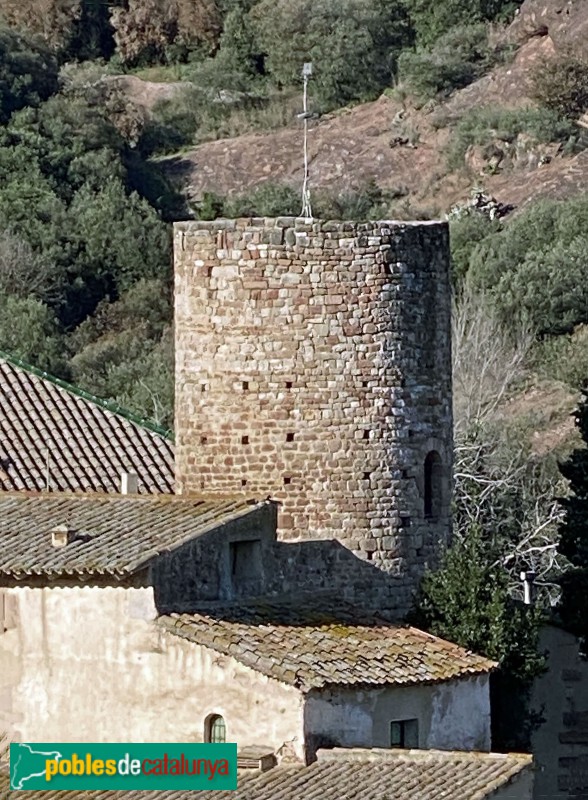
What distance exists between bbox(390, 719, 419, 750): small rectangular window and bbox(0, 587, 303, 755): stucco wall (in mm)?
1270

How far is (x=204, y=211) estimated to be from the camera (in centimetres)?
6203

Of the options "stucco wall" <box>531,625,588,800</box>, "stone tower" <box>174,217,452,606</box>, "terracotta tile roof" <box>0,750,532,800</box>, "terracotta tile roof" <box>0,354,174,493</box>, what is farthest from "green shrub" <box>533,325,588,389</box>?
"terracotta tile roof" <box>0,750,532,800</box>

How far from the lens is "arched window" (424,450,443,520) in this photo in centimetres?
2673

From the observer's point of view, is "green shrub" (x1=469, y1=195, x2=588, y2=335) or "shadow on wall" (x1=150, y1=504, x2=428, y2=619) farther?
"green shrub" (x1=469, y1=195, x2=588, y2=335)

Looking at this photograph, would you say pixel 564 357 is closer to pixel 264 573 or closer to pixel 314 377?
pixel 314 377

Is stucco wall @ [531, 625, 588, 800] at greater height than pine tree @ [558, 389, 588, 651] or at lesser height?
lesser

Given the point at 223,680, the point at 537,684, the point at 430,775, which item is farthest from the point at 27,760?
the point at 537,684

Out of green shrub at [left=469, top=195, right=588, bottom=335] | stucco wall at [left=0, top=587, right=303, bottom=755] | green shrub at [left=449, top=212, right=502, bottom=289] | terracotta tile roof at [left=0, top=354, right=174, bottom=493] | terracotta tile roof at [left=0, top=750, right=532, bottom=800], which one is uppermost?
green shrub at [left=449, top=212, right=502, bottom=289]

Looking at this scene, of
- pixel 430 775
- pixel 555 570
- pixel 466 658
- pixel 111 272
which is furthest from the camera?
pixel 111 272

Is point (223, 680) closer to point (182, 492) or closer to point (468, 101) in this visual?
point (182, 492)

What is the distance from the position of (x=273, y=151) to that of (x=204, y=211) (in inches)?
456

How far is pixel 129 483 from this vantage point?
29.6 meters

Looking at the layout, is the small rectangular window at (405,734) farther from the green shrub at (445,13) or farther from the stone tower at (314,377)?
the green shrub at (445,13)

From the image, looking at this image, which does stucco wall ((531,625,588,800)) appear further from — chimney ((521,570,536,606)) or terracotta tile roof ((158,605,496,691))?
chimney ((521,570,536,606))
